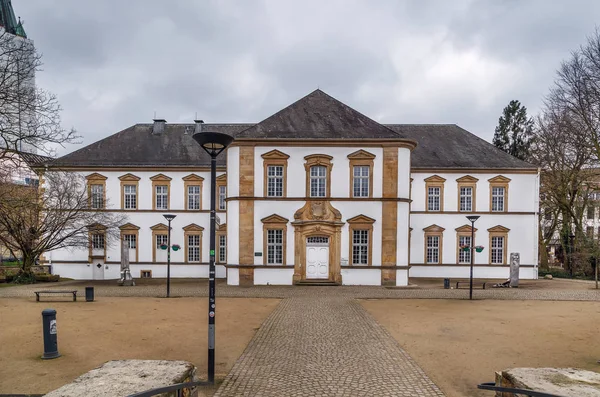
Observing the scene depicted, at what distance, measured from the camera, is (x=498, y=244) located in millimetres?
28500

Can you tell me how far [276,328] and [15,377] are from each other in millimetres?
6344

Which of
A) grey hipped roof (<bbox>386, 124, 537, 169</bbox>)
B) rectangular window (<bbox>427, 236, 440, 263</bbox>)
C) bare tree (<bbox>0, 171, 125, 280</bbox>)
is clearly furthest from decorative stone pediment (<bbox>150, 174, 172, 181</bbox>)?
rectangular window (<bbox>427, 236, 440, 263</bbox>)

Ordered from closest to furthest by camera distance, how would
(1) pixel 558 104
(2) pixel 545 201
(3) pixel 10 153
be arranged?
1. (3) pixel 10 153
2. (1) pixel 558 104
3. (2) pixel 545 201

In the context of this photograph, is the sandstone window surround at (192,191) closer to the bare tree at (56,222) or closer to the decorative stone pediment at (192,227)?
the decorative stone pediment at (192,227)

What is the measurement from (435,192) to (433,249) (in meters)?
4.20

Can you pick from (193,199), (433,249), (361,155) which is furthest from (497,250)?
(193,199)

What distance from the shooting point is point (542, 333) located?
11.1 m

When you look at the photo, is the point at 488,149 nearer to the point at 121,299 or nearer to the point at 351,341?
the point at 351,341

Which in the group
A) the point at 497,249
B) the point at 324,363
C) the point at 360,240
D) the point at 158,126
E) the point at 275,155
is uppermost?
the point at 158,126

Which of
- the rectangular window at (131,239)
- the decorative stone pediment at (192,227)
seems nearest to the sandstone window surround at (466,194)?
the decorative stone pediment at (192,227)

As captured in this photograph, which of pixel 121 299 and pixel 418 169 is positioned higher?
pixel 418 169

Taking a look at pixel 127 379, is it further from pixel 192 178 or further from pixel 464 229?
pixel 464 229

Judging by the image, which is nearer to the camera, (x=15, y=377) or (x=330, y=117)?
(x=15, y=377)

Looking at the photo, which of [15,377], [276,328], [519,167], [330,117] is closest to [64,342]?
[15,377]
